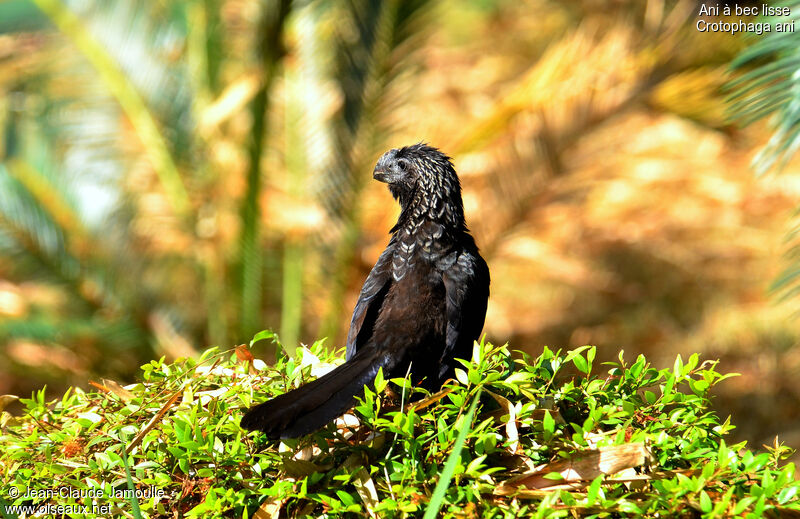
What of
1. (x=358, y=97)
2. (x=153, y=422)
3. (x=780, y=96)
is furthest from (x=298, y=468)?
(x=358, y=97)

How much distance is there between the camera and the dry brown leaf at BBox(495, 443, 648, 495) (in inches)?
65.1

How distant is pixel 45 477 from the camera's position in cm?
191

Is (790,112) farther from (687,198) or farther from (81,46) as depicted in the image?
(687,198)

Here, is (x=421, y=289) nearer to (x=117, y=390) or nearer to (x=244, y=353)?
(x=244, y=353)

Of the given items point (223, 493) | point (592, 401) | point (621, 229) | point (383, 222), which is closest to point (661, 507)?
point (592, 401)

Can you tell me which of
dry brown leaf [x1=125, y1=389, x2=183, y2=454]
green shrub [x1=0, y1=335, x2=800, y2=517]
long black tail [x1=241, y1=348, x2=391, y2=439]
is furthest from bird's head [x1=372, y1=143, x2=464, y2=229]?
dry brown leaf [x1=125, y1=389, x2=183, y2=454]

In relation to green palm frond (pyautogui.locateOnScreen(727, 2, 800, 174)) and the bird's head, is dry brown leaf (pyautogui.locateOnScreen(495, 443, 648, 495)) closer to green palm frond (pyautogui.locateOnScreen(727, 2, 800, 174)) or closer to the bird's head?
green palm frond (pyautogui.locateOnScreen(727, 2, 800, 174))

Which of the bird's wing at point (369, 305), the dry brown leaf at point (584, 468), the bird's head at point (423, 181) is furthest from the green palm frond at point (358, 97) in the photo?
the dry brown leaf at point (584, 468)

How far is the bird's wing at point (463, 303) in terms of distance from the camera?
251 centimetres

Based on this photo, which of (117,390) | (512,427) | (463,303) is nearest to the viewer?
(512,427)

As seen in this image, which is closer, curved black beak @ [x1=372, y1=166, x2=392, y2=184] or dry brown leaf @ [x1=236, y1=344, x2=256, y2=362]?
dry brown leaf @ [x1=236, y1=344, x2=256, y2=362]

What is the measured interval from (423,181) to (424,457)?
4.30 ft

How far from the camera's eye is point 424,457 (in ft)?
5.77

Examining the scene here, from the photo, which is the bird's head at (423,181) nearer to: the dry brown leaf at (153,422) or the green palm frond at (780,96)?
the green palm frond at (780,96)
